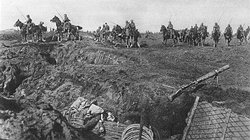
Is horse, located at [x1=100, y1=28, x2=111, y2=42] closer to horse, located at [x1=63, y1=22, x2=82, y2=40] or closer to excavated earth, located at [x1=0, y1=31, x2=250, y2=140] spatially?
horse, located at [x1=63, y1=22, x2=82, y2=40]

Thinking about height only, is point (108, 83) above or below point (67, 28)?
below

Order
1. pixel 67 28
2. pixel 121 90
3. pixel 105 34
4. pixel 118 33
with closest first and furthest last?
pixel 121 90 → pixel 67 28 → pixel 118 33 → pixel 105 34

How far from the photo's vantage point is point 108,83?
1895 centimetres

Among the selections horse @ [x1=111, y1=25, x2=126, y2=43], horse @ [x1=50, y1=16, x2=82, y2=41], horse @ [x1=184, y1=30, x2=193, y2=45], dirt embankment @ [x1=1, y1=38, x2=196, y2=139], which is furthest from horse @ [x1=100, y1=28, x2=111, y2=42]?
horse @ [x1=184, y1=30, x2=193, y2=45]

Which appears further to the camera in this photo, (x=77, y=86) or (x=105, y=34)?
(x=105, y=34)

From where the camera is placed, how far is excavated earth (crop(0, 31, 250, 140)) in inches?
469

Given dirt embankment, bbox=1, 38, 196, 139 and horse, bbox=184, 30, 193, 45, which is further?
horse, bbox=184, 30, 193, 45

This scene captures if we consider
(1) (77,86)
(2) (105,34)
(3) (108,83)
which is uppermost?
(2) (105,34)

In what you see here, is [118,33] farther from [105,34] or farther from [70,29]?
[70,29]

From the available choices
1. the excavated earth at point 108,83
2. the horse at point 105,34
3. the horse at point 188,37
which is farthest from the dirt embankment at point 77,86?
the horse at point 188,37

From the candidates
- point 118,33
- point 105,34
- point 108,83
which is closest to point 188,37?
point 118,33

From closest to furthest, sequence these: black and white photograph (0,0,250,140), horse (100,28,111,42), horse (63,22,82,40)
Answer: black and white photograph (0,0,250,140), horse (63,22,82,40), horse (100,28,111,42)

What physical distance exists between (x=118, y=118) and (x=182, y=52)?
34.4 ft

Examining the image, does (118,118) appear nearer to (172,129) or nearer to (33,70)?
(172,129)
